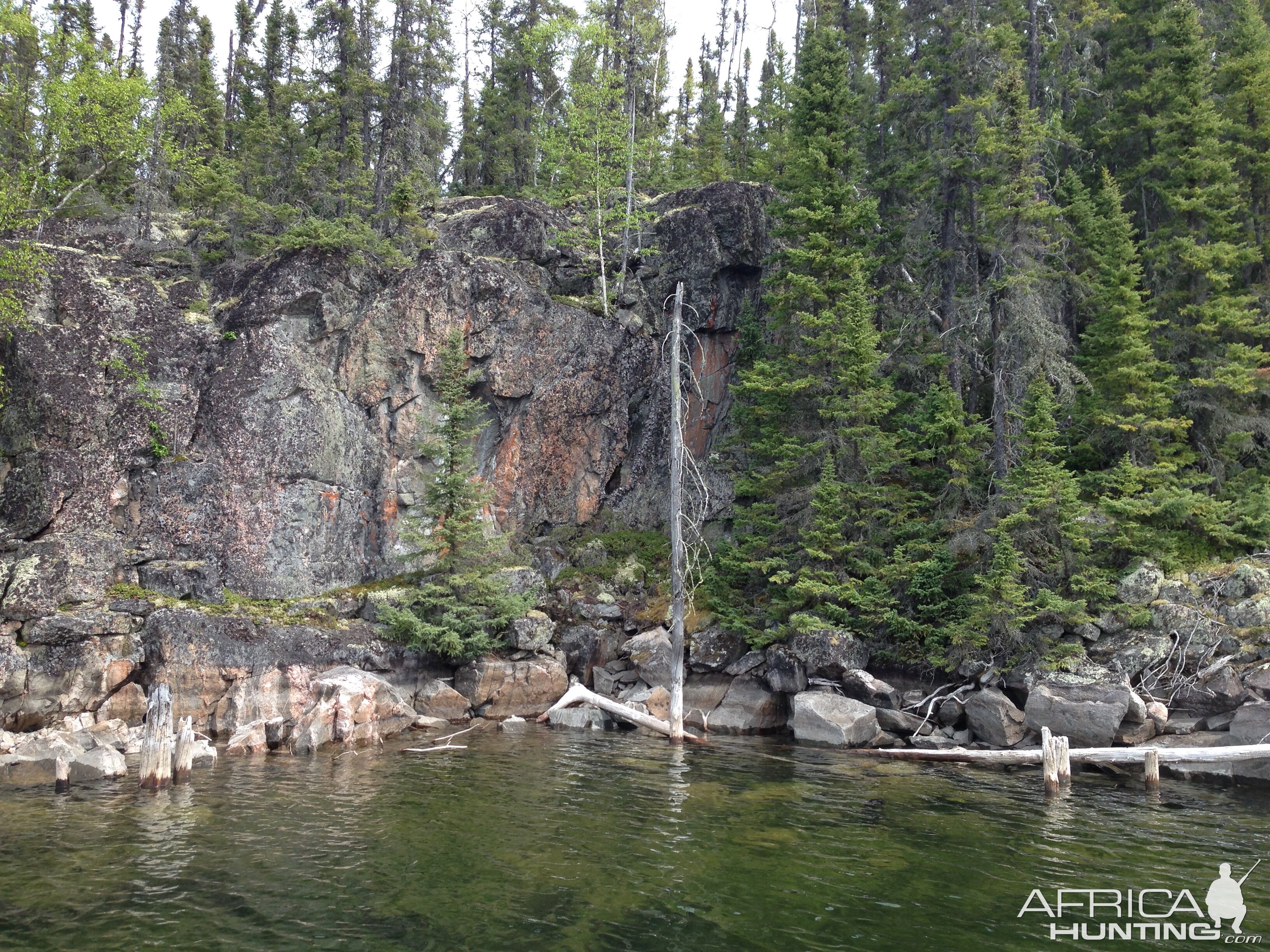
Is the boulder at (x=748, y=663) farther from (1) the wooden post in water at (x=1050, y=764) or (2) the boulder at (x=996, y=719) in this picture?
(1) the wooden post in water at (x=1050, y=764)

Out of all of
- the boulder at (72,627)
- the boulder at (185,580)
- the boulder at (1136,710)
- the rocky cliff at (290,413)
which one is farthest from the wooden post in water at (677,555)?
the boulder at (72,627)

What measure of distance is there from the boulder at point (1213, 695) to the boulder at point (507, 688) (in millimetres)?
17384

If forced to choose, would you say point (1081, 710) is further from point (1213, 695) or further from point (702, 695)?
point (702, 695)

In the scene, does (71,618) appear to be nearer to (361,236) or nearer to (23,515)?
(23,515)

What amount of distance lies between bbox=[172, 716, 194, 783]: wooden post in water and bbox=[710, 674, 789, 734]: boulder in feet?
46.8

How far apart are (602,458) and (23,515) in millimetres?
20759

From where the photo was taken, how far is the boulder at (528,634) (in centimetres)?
2598

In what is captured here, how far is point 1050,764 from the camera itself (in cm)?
1602

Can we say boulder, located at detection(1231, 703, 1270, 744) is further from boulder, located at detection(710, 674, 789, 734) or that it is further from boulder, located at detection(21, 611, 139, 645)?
boulder, located at detection(21, 611, 139, 645)

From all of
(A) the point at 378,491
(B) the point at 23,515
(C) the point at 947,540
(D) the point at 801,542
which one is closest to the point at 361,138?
(A) the point at 378,491

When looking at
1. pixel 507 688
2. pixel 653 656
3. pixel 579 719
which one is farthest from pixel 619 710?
pixel 507 688

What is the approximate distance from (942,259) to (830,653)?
15.6m

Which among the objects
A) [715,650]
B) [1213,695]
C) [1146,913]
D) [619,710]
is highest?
[1213,695]

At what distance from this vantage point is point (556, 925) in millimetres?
8883
